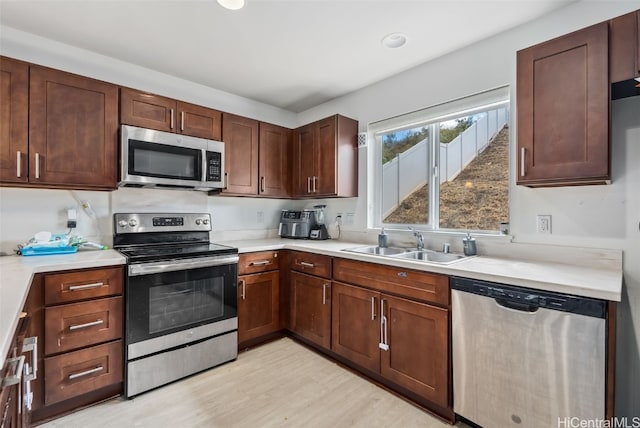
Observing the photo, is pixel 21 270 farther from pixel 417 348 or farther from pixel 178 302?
pixel 417 348

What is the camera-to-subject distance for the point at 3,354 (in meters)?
0.71

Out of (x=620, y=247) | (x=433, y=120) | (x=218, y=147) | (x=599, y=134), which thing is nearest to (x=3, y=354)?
(x=218, y=147)

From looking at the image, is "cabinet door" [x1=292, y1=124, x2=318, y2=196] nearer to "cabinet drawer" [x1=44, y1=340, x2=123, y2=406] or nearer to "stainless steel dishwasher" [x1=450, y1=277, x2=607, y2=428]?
"stainless steel dishwasher" [x1=450, y1=277, x2=607, y2=428]

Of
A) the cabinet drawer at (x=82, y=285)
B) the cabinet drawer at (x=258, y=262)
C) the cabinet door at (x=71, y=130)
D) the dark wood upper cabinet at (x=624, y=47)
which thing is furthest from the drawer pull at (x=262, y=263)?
the dark wood upper cabinet at (x=624, y=47)

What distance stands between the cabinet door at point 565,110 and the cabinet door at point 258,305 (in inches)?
82.3

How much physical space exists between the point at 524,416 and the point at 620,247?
1.04 metres

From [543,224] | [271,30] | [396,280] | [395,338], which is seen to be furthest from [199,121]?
[543,224]

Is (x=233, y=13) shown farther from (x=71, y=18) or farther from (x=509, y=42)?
(x=509, y=42)

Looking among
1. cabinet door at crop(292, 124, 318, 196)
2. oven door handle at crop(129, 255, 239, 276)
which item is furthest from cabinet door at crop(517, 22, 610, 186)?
oven door handle at crop(129, 255, 239, 276)

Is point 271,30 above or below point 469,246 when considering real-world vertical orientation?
above

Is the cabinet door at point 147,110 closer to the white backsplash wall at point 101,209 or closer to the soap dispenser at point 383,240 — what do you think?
the white backsplash wall at point 101,209

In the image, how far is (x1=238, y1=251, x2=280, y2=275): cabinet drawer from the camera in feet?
8.46

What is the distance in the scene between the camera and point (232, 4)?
1806mm

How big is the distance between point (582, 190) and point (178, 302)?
2.70m
